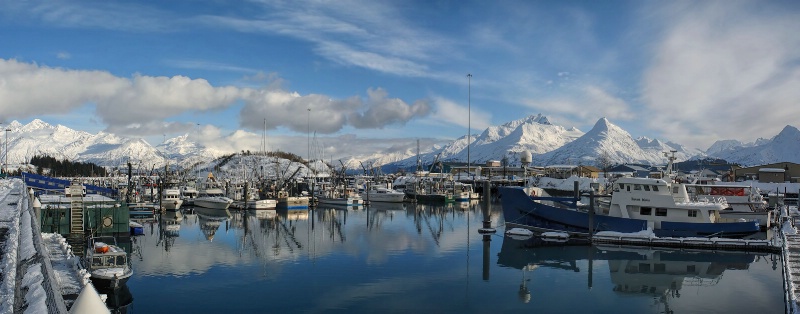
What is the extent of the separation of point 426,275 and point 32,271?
54.8 ft

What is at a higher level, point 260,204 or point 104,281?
point 260,204

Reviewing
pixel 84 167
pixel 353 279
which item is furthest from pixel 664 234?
pixel 84 167

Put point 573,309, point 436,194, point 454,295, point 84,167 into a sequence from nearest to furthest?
1. point 573,309
2. point 454,295
3. point 436,194
4. point 84,167

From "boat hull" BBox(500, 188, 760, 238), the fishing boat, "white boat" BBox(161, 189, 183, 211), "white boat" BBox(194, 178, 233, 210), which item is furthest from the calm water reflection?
"white boat" BBox(194, 178, 233, 210)

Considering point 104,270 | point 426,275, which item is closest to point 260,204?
point 426,275

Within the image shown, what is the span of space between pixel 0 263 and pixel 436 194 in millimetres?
67438

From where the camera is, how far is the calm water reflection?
21484mm

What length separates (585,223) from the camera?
124 ft

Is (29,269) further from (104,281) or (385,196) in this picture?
(385,196)

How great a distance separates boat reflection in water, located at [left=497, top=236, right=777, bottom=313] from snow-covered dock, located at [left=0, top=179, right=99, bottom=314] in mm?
16630

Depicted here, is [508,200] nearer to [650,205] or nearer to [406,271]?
[650,205]

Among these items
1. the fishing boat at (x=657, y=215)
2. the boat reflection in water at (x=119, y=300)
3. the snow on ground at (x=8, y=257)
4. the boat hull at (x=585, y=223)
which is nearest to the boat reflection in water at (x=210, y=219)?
the snow on ground at (x=8, y=257)

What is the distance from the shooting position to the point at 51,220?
108ft

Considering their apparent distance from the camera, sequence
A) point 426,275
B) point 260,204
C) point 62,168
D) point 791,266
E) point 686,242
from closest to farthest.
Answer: point 791,266
point 426,275
point 686,242
point 260,204
point 62,168
